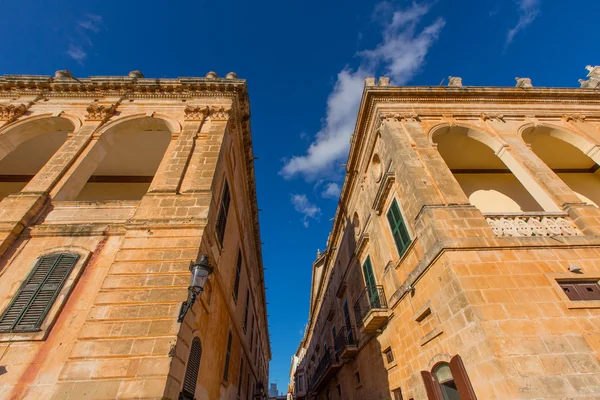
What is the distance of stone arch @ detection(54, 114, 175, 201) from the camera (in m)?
8.38

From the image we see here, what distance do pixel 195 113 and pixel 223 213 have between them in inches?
151

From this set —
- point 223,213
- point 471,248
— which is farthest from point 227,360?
Answer: point 471,248

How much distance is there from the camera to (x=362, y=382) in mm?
10906

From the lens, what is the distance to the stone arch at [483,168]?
9820 millimetres

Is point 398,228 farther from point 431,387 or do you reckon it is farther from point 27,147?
point 27,147

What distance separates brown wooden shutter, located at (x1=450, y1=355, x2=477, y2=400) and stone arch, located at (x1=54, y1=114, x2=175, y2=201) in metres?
10.1

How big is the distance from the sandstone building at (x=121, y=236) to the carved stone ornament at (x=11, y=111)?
0.12 feet

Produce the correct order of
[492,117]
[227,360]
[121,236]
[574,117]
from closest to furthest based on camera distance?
[121,236] < [227,360] < [492,117] < [574,117]

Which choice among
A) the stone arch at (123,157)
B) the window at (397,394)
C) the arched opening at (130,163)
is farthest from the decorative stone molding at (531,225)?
the arched opening at (130,163)

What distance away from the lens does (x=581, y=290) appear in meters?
5.70

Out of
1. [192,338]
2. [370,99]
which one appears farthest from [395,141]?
[192,338]

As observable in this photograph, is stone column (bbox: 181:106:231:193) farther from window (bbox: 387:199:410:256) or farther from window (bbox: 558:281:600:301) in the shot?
window (bbox: 558:281:600:301)

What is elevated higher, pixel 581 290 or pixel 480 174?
pixel 480 174

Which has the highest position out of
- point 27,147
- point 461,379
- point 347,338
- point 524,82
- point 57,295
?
point 524,82
